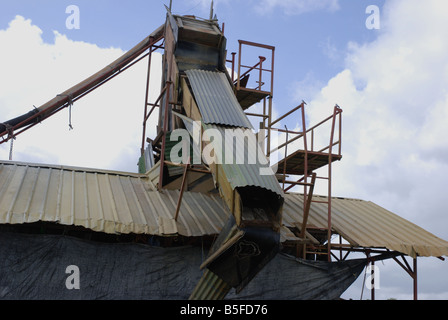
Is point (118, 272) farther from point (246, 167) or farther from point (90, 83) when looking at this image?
point (90, 83)

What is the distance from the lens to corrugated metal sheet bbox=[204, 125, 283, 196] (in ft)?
30.5

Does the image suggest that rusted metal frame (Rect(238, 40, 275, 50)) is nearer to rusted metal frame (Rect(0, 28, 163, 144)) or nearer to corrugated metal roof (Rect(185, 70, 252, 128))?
corrugated metal roof (Rect(185, 70, 252, 128))

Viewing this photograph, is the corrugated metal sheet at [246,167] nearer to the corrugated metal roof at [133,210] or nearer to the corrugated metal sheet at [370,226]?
the corrugated metal roof at [133,210]

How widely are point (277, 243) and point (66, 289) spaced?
545 cm

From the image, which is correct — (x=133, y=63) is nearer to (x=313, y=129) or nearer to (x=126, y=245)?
(x=313, y=129)

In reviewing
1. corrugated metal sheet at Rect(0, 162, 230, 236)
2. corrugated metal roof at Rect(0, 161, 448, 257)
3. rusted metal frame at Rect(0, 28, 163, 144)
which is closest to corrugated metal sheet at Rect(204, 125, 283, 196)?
corrugated metal sheet at Rect(0, 162, 230, 236)

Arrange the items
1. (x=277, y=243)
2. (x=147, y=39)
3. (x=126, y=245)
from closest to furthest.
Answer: (x=277, y=243) → (x=126, y=245) → (x=147, y=39)

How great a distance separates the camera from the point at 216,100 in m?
12.4

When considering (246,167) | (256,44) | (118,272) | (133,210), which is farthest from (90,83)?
(246,167)

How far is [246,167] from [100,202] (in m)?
5.13

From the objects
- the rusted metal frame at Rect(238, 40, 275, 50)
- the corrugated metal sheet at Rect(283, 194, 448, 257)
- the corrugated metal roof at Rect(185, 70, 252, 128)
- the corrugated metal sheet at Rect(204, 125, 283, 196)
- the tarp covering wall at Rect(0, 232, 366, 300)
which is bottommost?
the tarp covering wall at Rect(0, 232, 366, 300)
